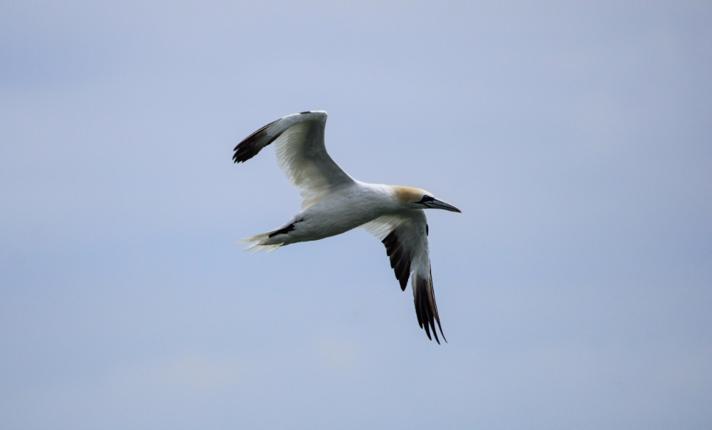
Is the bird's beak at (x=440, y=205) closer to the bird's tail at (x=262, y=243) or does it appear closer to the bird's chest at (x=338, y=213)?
the bird's chest at (x=338, y=213)

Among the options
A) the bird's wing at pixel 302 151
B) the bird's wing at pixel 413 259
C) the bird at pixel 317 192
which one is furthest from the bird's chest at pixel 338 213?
the bird's wing at pixel 413 259

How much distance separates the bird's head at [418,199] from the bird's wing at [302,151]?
2.94 ft

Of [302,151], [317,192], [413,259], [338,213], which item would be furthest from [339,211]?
[413,259]

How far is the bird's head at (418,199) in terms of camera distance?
54.7ft

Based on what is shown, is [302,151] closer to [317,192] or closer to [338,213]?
[317,192]

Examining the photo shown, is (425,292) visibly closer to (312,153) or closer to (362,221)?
(362,221)

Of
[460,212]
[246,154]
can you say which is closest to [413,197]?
[460,212]

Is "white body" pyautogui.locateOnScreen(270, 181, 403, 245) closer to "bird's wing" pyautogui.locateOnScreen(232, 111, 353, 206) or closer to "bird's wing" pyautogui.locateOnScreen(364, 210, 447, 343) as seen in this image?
"bird's wing" pyautogui.locateOnScreen(232, 111, 353, 206)

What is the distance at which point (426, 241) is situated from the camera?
712 inches

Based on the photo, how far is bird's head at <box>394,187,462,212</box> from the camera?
16672 mm

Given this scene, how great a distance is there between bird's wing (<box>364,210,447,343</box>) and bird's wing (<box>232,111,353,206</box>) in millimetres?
1910

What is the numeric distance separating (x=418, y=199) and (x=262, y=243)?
93.0 inches

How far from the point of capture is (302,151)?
1588 cm

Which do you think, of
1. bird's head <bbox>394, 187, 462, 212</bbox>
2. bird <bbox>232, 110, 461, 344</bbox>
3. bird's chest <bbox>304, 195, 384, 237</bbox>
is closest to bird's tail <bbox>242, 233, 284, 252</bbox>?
bird <bbox>232, 110, 461, 344</bbox>
